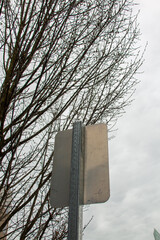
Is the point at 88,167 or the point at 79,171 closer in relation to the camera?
the point at 79,171

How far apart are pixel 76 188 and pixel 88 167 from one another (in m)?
0.19

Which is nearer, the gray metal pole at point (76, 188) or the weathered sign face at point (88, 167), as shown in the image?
the gray metal pole at point (76, 188)

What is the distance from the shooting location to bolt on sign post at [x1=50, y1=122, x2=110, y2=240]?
129 centimetres

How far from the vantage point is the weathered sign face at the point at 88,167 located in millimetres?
1371

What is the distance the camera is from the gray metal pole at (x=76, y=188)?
3.94ft

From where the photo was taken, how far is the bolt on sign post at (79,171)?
1.29 meters

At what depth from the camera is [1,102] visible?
91.9 inches

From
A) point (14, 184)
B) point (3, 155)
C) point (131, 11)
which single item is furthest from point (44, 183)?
point (131, 11)

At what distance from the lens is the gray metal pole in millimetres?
1200

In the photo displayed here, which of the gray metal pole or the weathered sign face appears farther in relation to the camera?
the weathered sign face

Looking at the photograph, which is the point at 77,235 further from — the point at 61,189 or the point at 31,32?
the point at 31,32

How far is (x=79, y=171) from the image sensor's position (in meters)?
1.36

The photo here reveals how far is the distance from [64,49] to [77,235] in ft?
7.43

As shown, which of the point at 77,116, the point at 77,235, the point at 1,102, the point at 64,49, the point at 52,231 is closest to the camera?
the point at 77,235
